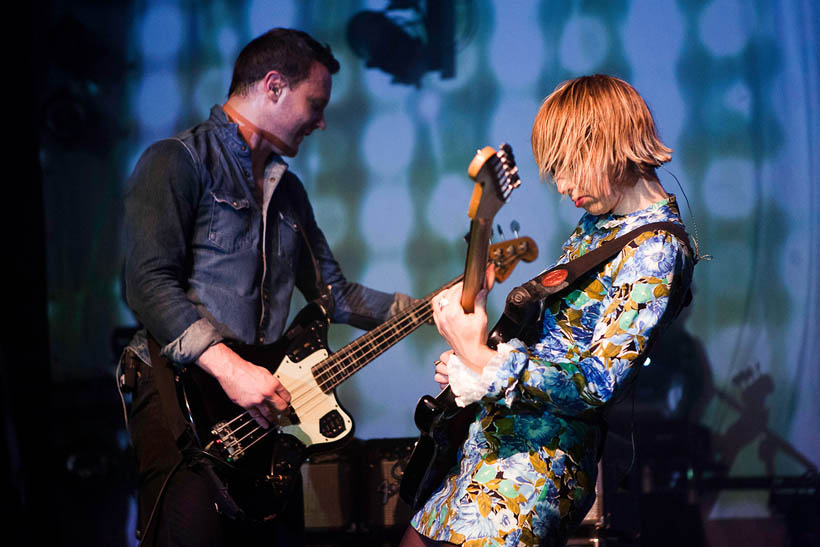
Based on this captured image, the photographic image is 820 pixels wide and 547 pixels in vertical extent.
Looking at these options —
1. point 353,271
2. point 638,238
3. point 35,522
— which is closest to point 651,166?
point 638,238

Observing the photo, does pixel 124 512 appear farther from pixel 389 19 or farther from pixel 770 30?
pixel 770 30

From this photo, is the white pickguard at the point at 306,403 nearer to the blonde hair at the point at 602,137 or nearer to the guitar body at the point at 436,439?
the guitar body at the point at 436,439

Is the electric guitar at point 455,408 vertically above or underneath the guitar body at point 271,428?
above

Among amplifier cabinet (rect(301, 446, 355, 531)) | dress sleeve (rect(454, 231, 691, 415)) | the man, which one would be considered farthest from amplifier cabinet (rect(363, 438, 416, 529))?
dress sleeve (rect(454, 231, 691, 415))

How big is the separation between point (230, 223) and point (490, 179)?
→ 1196 millimetres

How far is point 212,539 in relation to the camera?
6.58ft

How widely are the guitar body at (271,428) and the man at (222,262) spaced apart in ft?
0.20

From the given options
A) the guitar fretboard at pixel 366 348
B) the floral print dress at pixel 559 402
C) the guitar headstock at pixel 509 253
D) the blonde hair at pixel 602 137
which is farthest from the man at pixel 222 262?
the blonde hair at pixel 602 137

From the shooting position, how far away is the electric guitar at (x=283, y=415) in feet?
6.47

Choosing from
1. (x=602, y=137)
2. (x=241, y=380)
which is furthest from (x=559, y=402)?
(x=241, y=380)

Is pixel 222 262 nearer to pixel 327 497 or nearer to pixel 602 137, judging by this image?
pixel 327 497

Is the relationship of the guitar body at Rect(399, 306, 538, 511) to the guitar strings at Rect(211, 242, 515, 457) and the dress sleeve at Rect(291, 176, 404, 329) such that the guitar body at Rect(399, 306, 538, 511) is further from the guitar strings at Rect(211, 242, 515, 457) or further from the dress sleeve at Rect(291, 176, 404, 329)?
the dress sleeve at Rect(291, 176, 404, 329)

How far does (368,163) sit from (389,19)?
2.43 feet

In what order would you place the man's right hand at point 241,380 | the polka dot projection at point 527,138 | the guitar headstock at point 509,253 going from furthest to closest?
the polka dot projection at point 527,138 < the guitar headstock at point 509,253 < the man's right hand at point 241,380
